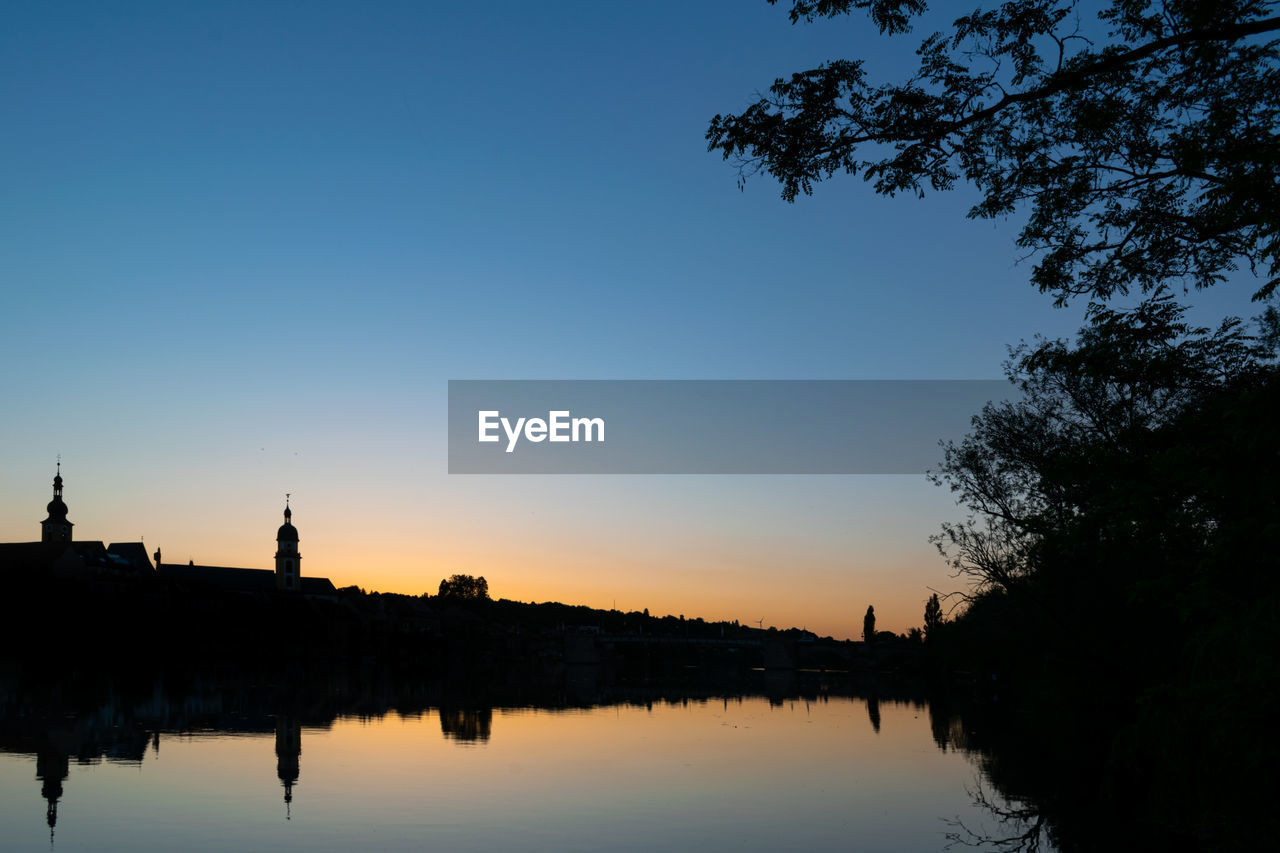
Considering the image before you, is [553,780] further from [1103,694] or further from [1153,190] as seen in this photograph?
[1153,190]

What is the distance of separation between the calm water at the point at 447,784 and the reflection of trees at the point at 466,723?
0.30 m

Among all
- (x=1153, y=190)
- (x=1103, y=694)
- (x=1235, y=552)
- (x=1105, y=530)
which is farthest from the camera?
(x=1103, y=694)

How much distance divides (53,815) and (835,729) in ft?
171

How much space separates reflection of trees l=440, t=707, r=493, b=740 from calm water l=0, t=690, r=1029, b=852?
296 millimetres

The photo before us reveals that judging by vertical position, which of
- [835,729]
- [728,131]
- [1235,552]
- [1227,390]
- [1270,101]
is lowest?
[835,729]

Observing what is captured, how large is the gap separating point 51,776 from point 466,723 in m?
31.4

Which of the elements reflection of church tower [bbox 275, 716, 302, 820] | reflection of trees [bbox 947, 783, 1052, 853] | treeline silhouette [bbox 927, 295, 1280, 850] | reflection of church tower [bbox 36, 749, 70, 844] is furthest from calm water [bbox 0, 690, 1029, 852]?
treeline silhouette [bbox 927, 295, 1280, 850]

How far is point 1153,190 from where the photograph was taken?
1680 centimetres

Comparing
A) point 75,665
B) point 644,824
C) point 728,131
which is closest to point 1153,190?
point 728,131

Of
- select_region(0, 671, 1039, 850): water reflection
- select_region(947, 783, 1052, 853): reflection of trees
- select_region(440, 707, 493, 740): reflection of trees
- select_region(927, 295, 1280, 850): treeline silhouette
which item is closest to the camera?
select_region(927, 295, 1280, 850): treeline silhouette

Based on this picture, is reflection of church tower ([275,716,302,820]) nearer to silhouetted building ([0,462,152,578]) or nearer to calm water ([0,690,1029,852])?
calm water ([0,690,1029,852])

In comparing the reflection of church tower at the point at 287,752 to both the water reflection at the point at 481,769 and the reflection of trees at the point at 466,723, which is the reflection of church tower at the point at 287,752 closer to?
the water reflection at the point at 481,769

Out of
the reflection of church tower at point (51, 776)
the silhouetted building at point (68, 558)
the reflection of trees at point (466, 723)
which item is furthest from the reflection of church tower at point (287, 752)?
the silhouetted building at point (68, 558)

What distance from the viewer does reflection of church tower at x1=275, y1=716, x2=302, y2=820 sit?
34997 mm
